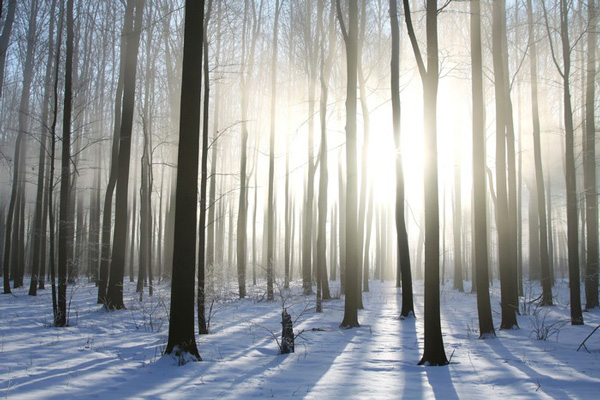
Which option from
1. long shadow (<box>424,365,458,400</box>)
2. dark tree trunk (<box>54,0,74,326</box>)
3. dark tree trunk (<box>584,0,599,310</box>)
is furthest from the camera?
dark tree trunk (<box>584,0,599,310</box>)

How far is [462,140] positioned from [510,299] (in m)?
12.4

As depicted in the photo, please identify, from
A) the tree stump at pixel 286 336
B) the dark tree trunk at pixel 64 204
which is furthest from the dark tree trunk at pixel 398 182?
the dark tree trunk at pixel 64 204

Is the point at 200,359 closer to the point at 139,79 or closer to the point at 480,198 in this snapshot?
the point at 480,198

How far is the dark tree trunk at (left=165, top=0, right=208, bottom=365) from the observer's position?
566cm

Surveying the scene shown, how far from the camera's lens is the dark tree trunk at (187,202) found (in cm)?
566

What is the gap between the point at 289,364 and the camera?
5.57m

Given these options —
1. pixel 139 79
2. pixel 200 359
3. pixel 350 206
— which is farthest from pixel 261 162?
pixel 200 359

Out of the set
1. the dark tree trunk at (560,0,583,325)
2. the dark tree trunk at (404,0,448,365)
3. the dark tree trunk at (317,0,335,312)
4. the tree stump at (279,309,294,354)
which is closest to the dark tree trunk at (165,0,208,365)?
the tree stump at (279,309,294,354)

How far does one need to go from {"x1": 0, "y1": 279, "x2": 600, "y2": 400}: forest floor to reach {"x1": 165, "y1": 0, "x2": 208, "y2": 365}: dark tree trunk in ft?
1.31

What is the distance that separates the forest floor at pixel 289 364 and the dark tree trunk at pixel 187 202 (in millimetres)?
400

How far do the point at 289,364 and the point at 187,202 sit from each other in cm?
254

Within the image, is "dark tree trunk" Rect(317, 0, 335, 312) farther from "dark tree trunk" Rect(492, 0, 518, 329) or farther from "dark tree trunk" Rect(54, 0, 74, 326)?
"dark tree trunk" Rect(54, 0, 74, 326)

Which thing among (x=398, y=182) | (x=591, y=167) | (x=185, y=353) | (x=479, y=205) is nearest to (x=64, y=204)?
(x=185, y=353)

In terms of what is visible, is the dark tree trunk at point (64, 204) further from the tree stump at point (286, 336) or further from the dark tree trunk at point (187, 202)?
the tree stump at point (286, 336)
